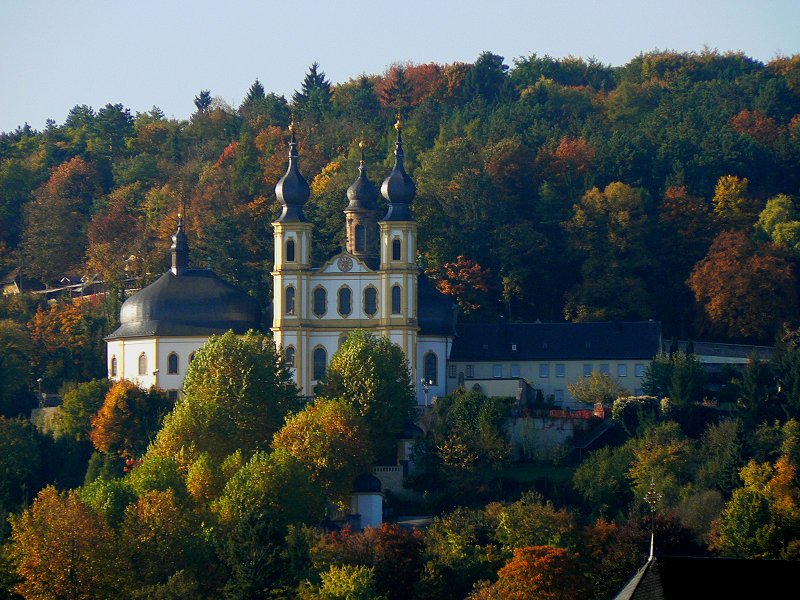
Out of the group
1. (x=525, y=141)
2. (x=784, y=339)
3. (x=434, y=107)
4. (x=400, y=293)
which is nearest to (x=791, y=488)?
(x=784, y=339)

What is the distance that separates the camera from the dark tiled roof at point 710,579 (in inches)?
2066

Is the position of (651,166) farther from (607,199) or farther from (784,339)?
(784,339)

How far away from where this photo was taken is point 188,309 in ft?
347

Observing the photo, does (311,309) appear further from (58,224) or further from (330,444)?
(58,224)

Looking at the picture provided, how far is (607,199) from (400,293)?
1382 centimetres

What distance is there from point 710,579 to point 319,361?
49433 mm

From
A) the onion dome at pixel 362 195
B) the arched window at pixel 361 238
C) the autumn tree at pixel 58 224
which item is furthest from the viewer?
the autumn tree at pixel 58 224

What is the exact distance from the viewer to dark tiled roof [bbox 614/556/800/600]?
52.5 metres

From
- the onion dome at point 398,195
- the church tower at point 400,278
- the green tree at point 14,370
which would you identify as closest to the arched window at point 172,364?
the green tree at point 14,370

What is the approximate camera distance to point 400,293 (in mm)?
101812

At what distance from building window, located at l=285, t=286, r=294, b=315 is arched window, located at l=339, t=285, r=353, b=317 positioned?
1.77m

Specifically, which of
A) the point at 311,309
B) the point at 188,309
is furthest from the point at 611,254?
the point at 188,309

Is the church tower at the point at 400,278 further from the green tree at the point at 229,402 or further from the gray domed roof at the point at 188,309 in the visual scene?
the gray domed roof at the point at 188,309

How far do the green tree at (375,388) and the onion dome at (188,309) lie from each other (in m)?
9.76
